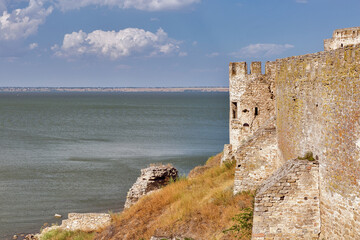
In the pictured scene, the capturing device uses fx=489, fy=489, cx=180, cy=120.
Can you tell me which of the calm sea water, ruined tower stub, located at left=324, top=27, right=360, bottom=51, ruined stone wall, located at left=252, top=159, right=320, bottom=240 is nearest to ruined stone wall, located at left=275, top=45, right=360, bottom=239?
ruined stone wall, located at left=252, top=159, right=320, bottom=240

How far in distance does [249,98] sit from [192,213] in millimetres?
7670

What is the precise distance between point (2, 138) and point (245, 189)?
195 ft

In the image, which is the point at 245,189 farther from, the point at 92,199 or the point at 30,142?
the point at 30,142

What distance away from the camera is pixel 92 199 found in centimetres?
3306

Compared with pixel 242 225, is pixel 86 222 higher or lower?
lower

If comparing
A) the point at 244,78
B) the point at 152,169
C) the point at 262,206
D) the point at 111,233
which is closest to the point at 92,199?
the point at 152,169

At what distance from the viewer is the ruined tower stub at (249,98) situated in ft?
70.1

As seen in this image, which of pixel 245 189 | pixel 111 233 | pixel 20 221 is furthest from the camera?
pixel 20 221

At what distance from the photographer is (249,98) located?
21703mm

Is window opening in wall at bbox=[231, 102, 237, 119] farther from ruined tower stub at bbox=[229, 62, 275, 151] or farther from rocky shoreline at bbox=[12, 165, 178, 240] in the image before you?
rocky shoreline at bbox=[12, 165, 178, 240]

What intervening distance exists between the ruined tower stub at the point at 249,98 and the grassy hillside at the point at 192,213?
6.22 feet

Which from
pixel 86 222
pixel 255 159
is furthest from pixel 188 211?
pixel 86 222

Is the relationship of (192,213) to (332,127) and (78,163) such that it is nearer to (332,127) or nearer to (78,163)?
(332,127)

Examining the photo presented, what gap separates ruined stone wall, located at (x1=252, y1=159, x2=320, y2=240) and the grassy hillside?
1029mm
